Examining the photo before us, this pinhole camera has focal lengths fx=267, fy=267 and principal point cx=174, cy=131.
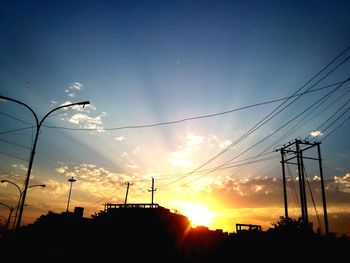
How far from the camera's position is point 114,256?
1251 inches

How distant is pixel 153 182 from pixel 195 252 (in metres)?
26.5

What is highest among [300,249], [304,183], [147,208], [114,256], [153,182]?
[153,182]

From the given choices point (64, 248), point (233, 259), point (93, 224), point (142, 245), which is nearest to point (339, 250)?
point (233, 259)

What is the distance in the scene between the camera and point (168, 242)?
3281 centimetres

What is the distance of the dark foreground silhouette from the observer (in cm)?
2746

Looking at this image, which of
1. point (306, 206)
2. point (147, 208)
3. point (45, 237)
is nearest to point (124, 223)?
point (147, 208)

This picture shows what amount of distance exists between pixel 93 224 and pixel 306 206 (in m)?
26.4

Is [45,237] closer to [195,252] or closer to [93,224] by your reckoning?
[93,224]

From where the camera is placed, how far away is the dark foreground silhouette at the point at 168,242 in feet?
90.1

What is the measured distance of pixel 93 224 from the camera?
35.3 metres

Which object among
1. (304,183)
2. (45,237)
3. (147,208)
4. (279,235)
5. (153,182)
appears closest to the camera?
(279,235)

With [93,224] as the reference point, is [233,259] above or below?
below

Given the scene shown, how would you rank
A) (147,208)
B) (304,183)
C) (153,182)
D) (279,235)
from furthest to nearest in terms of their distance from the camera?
(153,182)
(147,208)
(304,183)
(279,235)

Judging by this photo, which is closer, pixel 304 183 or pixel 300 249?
pixel 300 249
